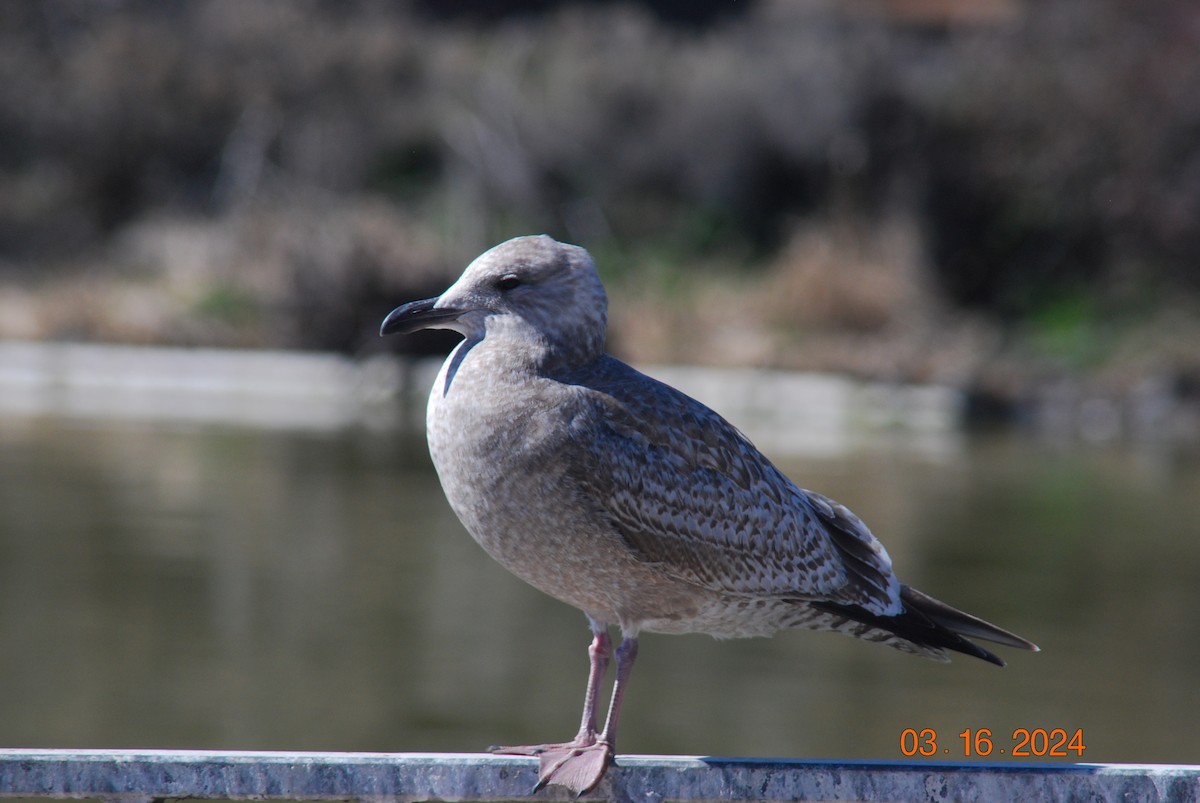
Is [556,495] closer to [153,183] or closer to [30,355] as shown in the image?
[30,355]

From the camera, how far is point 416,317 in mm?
3295

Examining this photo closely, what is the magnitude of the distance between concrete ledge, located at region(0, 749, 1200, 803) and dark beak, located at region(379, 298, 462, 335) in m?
0.91

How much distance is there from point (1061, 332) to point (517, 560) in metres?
17.3

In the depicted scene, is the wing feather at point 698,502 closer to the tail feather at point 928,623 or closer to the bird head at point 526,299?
the tail feather at point 928,623

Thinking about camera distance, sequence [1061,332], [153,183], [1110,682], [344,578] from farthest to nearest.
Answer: [153,183]
[1061,332]
[344,578]
[1110,682]

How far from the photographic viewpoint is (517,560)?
3266 millimetres

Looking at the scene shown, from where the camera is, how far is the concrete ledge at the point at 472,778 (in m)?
2.73

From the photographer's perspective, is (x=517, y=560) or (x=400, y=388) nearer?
(x=517, y=560)

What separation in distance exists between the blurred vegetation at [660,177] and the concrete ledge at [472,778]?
13859mm

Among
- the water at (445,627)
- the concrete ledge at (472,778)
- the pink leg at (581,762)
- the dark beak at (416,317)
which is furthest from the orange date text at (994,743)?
the dark beak at (416,317)

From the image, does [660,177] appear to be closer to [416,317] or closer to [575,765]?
[416,317]

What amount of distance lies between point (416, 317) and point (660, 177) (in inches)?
853

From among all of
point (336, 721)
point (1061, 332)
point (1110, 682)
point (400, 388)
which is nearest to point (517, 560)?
point (336, 721)

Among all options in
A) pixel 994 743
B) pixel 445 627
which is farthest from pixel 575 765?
pixel 445 627
